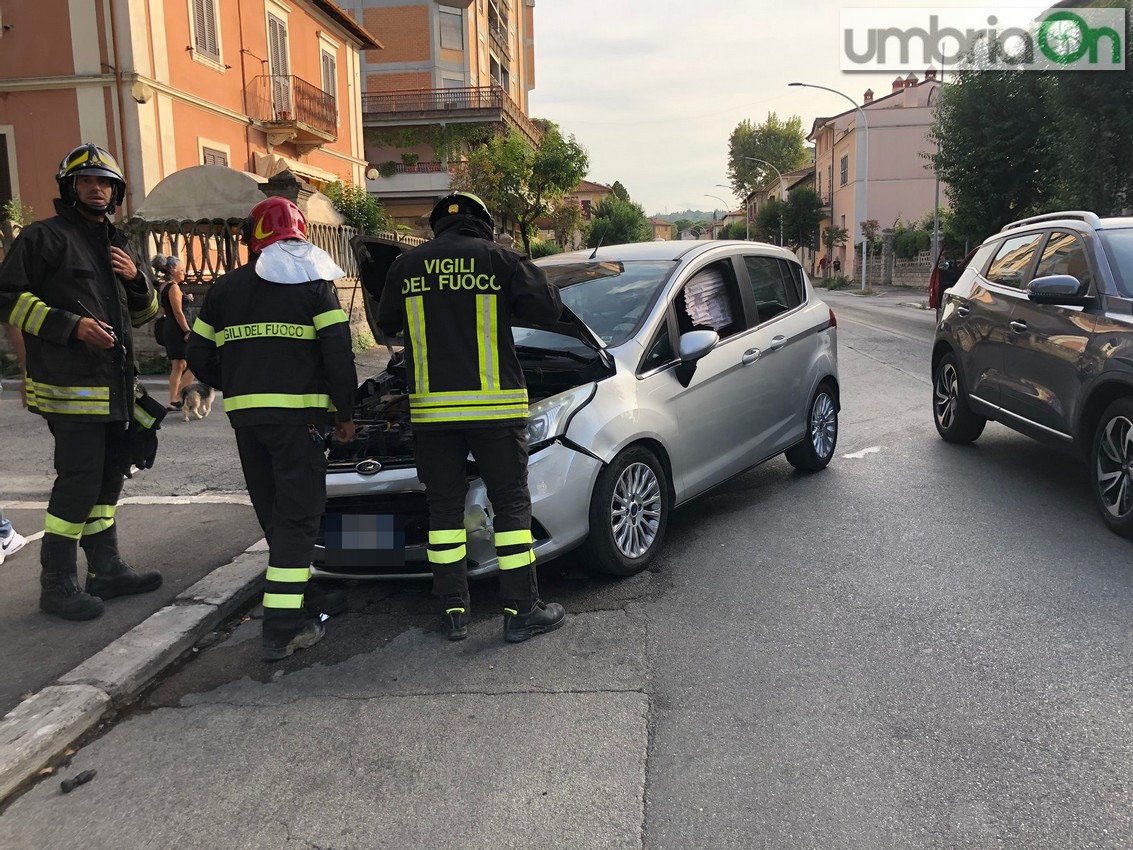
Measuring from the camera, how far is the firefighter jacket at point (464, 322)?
3779 millimetres

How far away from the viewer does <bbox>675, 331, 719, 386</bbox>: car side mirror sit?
16.2 feet

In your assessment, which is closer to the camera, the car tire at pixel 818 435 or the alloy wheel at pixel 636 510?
the alloy wheel at pixel 636 510

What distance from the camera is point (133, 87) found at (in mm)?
15617

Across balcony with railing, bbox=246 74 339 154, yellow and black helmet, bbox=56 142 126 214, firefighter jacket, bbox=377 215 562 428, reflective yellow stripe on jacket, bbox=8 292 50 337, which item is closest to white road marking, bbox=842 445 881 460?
firefighter jacket, bbox=377 215 562 428

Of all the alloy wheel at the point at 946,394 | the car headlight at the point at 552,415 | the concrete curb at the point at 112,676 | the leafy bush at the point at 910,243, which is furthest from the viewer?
the leafy bush at the point at 910,243

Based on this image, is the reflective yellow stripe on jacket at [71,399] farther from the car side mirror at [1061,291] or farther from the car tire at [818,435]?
the car side mirror at [1061,291]

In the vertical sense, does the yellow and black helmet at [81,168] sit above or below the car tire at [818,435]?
above

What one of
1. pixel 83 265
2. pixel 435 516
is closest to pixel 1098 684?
pixel 435 516

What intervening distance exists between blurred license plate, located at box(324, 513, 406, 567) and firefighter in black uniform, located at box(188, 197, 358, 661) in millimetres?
249

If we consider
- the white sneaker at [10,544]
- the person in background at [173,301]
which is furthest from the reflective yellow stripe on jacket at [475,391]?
the person in background at [173,301]

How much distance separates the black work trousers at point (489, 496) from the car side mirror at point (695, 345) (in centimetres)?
139

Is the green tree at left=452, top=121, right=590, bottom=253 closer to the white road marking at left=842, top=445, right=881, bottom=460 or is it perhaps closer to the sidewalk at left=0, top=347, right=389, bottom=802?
the white road marking at left=842, top=445, right=881, bottom=460

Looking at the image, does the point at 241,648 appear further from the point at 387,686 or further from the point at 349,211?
the point at 349,211

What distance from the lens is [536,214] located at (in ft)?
107
